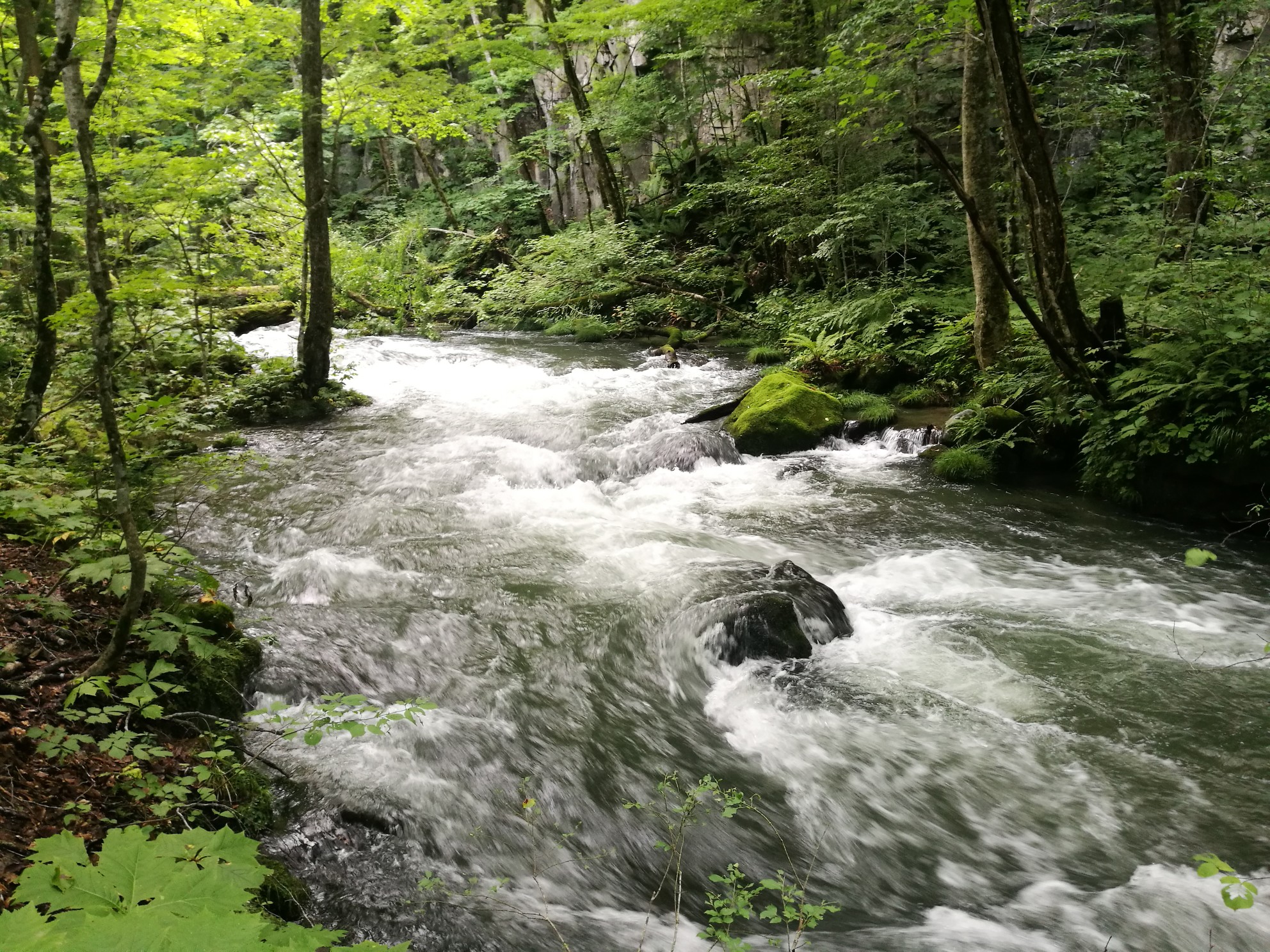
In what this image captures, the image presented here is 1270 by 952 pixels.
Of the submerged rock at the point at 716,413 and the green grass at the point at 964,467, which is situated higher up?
the submerged rock at the point at 716,413

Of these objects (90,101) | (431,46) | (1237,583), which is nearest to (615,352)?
Answer: (431,46)

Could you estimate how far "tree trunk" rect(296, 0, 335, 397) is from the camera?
8.49m

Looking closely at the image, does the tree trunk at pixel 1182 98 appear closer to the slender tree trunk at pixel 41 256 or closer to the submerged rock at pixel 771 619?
the submerged rock at pixel 771 619

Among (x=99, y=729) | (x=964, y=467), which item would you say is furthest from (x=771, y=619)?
(x=964, y=467)

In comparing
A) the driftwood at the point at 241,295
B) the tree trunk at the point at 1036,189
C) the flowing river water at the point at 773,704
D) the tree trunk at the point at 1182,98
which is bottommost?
the flowing river water at the point at 773,704

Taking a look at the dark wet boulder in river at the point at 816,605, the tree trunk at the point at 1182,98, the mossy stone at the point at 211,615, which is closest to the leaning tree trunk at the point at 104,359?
the mossy stone at the point at 211,615

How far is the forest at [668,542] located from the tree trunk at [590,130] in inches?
125

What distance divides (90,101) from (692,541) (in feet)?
16.3

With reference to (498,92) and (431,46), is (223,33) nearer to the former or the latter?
(431,46)

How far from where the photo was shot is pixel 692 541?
21.5 ft

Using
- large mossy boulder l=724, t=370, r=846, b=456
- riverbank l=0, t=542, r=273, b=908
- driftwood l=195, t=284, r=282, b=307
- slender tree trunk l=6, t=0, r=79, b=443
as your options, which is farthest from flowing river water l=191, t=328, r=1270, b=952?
driftwood l=195, t=284, r=282, b=307

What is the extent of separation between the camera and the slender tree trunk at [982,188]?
7629mm

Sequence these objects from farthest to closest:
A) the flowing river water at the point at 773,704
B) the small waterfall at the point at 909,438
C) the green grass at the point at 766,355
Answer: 1. the green grass at the point at 766,355
2. the small waterfall at the point at 909,438
3. the flowing river water at the point at 773,704

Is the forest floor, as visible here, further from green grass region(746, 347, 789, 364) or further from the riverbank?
green grass region(746, 347, 789, 364)
